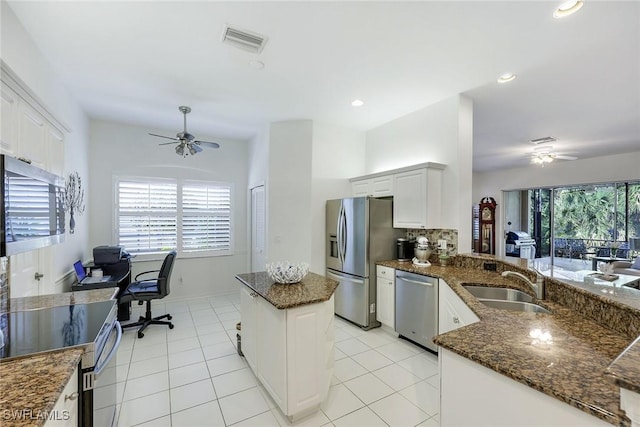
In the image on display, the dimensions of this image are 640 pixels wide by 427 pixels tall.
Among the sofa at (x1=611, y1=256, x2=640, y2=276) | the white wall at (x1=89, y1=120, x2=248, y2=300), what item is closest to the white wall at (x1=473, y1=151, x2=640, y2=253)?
the sofa at (x1=611, y1=256, x2=640, y2=276)

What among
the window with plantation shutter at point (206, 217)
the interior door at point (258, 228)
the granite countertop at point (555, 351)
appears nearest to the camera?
the granite countertop at point (555, 351)

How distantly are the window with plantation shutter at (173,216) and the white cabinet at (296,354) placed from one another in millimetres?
3319

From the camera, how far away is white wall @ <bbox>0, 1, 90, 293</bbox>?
198 cm

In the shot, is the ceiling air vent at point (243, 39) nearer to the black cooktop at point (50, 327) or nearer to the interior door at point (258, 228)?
the black cooktop at point (50, 327)

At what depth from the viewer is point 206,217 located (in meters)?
5.20

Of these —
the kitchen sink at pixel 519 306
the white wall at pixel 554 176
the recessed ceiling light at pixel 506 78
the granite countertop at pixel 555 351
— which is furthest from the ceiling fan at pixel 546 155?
the granite countertop at pixel 555 351

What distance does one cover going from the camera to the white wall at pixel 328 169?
426 cm

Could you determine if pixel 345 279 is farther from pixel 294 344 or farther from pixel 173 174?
pixel 173 174

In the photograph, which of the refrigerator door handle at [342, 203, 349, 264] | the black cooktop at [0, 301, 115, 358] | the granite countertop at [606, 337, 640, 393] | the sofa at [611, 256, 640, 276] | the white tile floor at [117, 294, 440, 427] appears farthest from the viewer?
the sofa at [611, 256, 640, 276]

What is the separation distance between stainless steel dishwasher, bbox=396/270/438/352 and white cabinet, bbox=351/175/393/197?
3.89 feet

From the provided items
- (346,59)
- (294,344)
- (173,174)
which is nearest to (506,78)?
(346,59)

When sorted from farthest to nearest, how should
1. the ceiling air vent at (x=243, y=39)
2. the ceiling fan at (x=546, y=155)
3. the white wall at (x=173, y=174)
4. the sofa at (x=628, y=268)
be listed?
the ceiling fan at (x=546, y=155), the white wall at (x=173, y=174), the sofa at (x=628, y=268), the ceiling air vent at (x=243, y=39)

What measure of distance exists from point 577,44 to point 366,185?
103 inches

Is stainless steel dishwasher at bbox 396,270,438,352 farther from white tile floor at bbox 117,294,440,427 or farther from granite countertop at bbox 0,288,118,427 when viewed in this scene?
granite countertop at bbox 0,288,118,427
